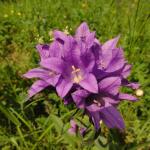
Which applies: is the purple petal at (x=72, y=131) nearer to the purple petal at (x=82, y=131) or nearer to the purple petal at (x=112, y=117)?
the purple petal at (x=82, y=131)

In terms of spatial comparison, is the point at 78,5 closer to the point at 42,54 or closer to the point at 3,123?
the point at 3,123

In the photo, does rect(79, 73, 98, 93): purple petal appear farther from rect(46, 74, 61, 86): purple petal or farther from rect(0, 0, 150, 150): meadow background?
rect(0, 0, 150, 150): meadow background

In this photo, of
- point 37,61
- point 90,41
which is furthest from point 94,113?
point 37,61

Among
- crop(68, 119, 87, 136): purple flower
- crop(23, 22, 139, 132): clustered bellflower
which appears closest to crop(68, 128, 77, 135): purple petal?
crop(68, 119, 87, 136): purple flower

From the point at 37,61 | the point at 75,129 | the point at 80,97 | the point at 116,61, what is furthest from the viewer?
the point at 37,61

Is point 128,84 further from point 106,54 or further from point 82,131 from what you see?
point 82,131

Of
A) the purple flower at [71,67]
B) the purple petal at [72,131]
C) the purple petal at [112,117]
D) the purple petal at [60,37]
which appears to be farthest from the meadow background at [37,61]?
the purple petal at [60,37]
